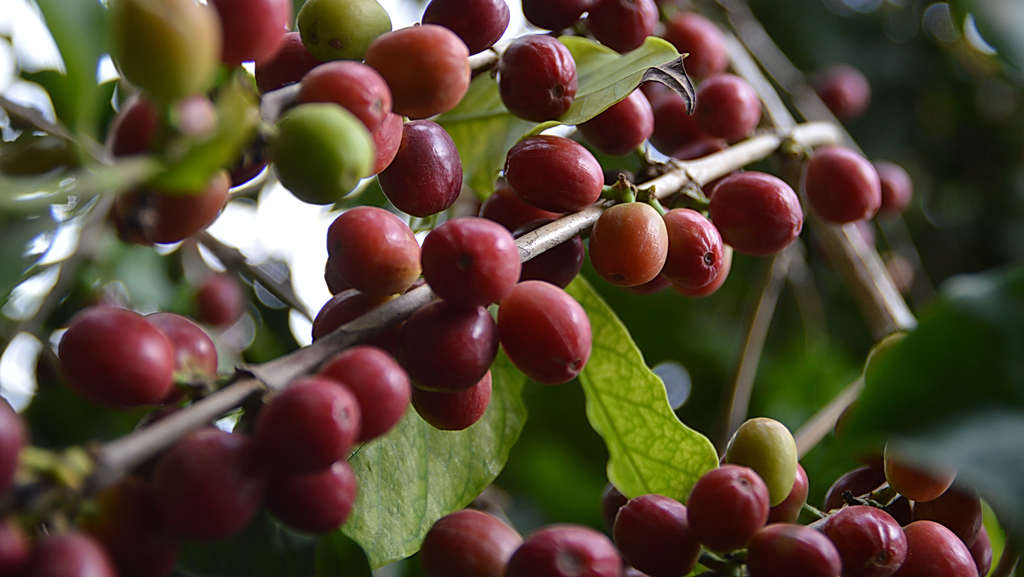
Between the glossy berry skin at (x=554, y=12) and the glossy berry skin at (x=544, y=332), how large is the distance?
0.37m

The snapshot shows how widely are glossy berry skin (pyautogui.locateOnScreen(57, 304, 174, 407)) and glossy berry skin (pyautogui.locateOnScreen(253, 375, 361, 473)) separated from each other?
67mm

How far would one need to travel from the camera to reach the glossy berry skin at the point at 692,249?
675mm

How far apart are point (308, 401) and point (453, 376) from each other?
0.13 m

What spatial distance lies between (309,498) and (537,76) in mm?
414

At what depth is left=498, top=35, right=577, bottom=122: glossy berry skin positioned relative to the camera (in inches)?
26.8

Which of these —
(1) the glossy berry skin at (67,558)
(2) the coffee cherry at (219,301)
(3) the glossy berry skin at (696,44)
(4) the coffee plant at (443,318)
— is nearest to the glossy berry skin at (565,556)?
(4) the coffee plant at (443,318)

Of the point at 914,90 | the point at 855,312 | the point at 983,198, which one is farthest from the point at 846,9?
the point at 855,312

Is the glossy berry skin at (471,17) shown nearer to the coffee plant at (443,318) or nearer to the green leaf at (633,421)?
the coffee plant at (443,318)

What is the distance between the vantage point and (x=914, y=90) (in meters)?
2.11

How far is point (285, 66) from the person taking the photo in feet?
2.14

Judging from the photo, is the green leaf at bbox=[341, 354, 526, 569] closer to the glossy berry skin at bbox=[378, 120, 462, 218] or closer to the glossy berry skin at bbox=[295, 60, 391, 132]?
the glossy berry skin at bbox=[378, 120, 462, 218]

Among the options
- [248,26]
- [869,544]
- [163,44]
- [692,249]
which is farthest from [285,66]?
[869,544]

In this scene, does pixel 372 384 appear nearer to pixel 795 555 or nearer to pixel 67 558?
pixel 67 558

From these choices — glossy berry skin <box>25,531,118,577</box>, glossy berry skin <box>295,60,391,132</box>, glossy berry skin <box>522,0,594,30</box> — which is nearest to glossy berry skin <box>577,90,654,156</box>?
glossy berry skin <box>522,0,594,30</box>
